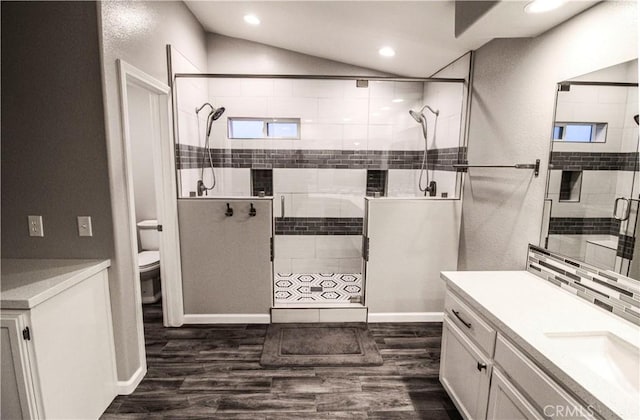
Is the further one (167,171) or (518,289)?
(167,171)

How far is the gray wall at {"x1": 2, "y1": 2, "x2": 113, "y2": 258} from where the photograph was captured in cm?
172

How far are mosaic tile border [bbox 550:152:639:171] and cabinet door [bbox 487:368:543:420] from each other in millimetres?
1089

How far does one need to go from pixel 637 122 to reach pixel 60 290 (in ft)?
8.92

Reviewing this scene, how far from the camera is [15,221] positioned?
1.85 m

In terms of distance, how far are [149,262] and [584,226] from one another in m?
3.51

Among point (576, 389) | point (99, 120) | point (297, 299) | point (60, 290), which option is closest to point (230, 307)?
point (297, 299)

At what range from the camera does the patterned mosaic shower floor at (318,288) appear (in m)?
3.26

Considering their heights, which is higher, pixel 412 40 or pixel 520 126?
pixel 412 40

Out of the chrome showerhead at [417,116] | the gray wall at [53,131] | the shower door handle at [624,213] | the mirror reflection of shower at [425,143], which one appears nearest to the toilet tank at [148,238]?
the gray wall at [53,131]

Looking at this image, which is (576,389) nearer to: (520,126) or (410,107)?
(520,126)

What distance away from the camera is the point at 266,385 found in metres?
2.21

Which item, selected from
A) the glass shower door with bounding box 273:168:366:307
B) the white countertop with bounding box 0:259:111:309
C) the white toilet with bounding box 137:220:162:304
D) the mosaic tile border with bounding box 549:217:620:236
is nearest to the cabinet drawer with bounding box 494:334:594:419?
the mosaic tile border with bounding box 549:217:620:236

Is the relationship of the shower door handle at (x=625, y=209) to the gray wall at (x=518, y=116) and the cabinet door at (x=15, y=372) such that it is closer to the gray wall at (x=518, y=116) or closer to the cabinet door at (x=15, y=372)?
the gray wall at (x=518, y=116)

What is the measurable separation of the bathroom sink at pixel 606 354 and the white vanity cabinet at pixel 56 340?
2.15 meters
